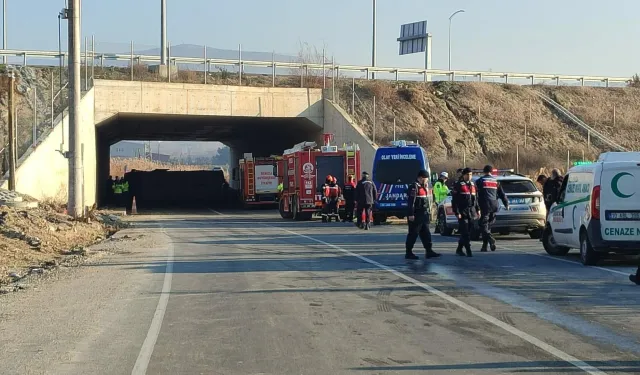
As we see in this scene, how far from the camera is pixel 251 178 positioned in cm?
4691

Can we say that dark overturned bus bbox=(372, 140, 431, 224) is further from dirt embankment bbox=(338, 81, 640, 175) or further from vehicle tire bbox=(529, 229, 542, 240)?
dirt embankment bbox=(338, 81, 640, 175)

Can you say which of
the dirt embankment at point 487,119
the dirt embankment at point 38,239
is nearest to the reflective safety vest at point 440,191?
the dirt embankment at point 38,239

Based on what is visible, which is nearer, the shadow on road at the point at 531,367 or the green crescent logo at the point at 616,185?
the shadow on road at the point at 531,367

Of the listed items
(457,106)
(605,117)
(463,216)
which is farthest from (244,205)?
(463,216)

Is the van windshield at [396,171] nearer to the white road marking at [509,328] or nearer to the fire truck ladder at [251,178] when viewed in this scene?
the white road marking at [509,328]

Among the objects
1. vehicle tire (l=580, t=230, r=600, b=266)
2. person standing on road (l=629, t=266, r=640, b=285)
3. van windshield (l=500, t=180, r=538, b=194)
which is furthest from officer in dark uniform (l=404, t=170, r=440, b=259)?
van windshield (l=500, t=180, r=538, b=194)

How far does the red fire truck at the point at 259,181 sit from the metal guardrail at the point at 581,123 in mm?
18690

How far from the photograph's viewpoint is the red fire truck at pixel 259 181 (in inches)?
1848

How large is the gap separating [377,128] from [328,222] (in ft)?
52.8

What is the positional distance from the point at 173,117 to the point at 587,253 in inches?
1294

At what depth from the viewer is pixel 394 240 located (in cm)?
2211

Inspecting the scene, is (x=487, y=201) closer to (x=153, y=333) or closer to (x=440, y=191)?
(x=440, y=191)

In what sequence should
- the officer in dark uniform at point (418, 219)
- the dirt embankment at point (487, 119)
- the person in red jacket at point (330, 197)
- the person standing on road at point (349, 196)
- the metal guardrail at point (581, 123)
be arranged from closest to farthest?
1. the officer in dark uniform at point (418, 219)
2. the person standing on road at point (349, 196)
3. the person in red jacket at point (330, 197)
4. the dirt embankment at point (487, 119)
5. the metal guardrail at point (581, 123)

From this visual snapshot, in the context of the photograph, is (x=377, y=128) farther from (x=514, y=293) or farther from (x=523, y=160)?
(x=514, y=293)
